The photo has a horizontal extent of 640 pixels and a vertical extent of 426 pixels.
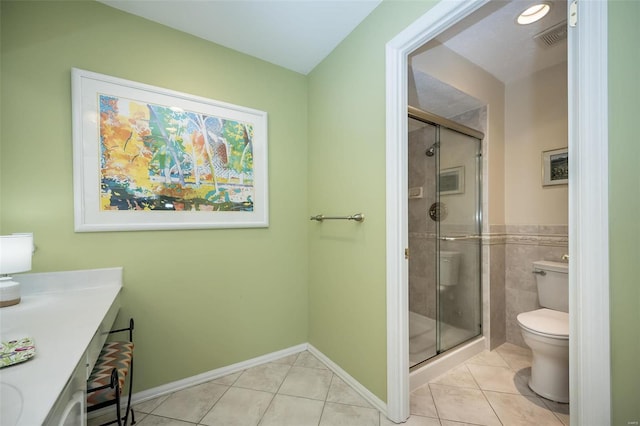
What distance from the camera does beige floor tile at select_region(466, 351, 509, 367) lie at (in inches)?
79.5

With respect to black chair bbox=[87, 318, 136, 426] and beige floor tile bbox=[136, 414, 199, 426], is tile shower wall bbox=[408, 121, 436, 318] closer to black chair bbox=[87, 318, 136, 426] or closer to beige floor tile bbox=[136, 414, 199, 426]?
beige floor tile bbox=[136, 414, 199, 426]

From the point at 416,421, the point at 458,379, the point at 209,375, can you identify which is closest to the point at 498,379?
the point at 458,379

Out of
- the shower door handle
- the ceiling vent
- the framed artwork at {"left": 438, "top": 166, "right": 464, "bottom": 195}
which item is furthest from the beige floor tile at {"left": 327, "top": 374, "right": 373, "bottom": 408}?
the ceiling vent

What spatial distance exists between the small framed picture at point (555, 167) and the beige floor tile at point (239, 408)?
2789mm

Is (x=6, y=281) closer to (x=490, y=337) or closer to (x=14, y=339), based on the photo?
(x=14, y=339)

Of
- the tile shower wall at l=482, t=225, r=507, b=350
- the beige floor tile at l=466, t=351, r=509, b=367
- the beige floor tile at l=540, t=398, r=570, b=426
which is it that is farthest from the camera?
the tile shower wall at l=482, t=225, r=507, b=350

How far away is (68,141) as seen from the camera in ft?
4.67

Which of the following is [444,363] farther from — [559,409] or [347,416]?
[347,416]

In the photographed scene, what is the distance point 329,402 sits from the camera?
1581 millimetres

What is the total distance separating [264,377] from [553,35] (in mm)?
3251

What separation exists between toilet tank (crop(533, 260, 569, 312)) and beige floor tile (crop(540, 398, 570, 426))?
68 centimetres

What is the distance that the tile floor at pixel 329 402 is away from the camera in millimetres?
1434

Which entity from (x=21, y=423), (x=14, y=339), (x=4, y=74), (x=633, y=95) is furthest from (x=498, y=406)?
(x=4, y=74)

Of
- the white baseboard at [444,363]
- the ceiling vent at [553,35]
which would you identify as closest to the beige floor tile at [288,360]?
the white baseboard at [444,363]
